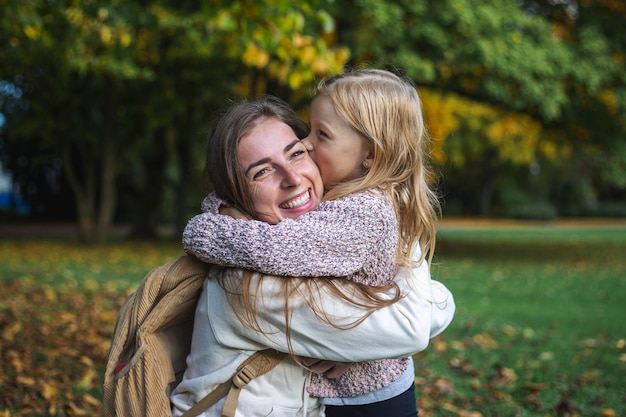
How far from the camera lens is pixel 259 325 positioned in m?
2.08

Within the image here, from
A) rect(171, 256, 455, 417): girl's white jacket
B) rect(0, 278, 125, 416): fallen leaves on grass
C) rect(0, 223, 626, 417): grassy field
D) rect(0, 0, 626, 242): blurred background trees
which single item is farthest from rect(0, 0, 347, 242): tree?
rect(171, 256, 455, 417): girl's white jacket

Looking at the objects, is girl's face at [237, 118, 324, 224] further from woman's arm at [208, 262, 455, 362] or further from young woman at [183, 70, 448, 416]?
woman's arm at [208, 262, 455, 362]

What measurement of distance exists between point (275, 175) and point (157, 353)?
71 centimetres

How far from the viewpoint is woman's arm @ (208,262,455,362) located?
2.05 m

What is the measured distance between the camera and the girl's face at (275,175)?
2.22 meters

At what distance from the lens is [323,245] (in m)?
1.99

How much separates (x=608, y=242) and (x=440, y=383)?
2077cm

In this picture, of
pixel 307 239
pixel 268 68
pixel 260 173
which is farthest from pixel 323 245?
pixel 268 68

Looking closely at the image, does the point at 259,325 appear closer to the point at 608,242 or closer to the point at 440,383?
the point at 440,383

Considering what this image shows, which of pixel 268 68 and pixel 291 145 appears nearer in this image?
pixel 291 145

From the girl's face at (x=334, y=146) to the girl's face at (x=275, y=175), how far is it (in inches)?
3.4

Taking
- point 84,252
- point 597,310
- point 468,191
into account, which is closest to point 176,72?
point 84,252

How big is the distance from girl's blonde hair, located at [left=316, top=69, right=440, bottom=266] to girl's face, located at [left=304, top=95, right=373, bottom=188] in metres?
0.03

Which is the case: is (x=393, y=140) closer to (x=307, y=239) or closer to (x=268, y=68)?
(x=307, y=239)
